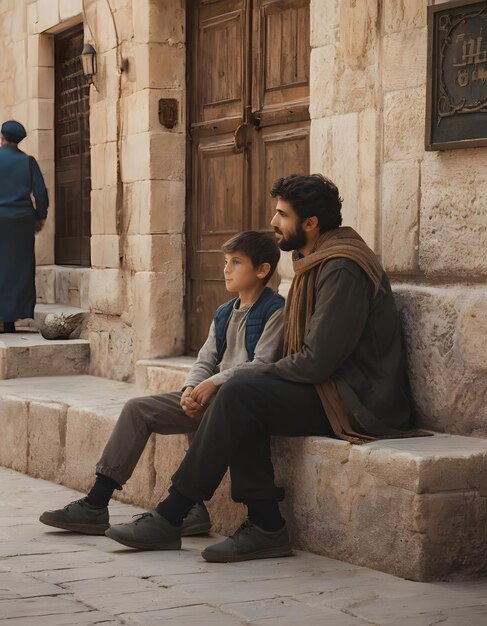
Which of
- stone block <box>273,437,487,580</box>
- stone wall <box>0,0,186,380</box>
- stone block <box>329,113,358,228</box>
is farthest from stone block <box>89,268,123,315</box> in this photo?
stone block <box>273,437,487,580</box>

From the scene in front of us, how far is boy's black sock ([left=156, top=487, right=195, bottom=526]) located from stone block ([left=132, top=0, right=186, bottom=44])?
142 inches

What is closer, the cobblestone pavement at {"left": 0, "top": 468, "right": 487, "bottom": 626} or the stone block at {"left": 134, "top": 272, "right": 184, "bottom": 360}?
the cobblestone pavement at {"left": 0, "top": 468, "right": 487, "bottom": 626}

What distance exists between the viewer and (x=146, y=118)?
8023 millimetres

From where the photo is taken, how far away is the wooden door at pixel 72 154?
1048 cm

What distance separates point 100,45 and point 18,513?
3.69 m

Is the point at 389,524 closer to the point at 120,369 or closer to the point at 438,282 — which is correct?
the point at 438,282

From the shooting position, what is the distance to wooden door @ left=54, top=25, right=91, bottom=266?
1048cm

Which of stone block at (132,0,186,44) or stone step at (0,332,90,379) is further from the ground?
stone block at (132,0,186,44)

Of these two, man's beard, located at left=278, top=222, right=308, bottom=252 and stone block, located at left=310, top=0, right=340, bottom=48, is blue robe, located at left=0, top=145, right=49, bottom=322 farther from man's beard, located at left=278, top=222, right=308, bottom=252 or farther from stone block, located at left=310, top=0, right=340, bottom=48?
man's beard, located at left=278, top=222, right=308, bottom=252

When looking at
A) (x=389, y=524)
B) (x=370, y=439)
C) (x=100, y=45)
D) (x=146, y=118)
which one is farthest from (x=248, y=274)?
(x=100, y=45)

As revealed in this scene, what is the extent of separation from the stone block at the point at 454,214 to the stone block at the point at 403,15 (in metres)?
0.55

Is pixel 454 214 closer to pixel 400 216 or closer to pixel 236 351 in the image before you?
pixel 400 216

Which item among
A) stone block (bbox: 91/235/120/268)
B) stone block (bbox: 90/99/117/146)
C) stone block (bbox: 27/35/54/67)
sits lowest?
stone block (bbox: 91/235/120/268)

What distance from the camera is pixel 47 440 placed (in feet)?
23.7
